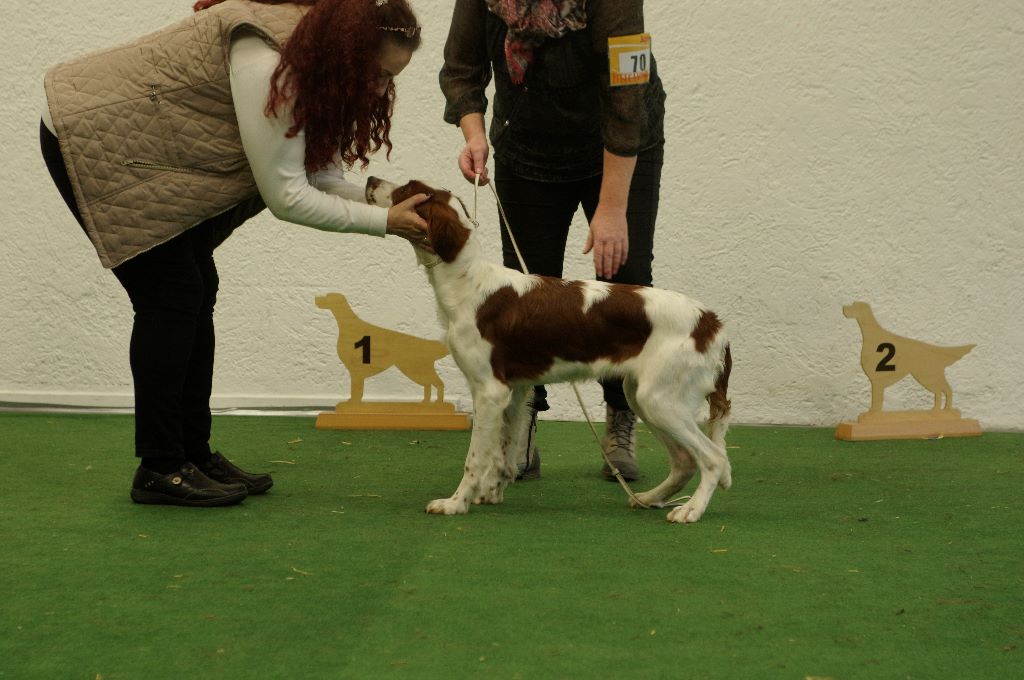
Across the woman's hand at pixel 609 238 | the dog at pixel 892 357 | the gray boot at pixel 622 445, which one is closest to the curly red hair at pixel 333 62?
the woman's hand at pixel 609 238

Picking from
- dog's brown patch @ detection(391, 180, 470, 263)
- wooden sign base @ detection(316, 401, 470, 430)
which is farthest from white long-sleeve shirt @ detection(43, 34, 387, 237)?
wooden sign base @ detection(316, 401, 470, 430)

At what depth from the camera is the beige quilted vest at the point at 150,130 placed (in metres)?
3.08

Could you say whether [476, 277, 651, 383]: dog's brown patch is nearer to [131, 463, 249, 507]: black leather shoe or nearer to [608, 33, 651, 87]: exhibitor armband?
[608, 33, 651, 87]: exhibitor armband

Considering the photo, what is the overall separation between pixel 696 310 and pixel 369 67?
113 centimetres

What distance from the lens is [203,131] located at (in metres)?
3.13

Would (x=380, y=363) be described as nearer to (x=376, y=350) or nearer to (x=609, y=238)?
(x=376, y=350)

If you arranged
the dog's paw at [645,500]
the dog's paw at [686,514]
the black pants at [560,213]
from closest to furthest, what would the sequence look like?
the dog's paw at [686,514] → the dog's paw at [645,500] → the black pants at [560,213]

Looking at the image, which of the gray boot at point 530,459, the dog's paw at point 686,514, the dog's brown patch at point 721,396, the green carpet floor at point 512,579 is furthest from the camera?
the gray boot at point 530,459

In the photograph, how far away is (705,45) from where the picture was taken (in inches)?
214

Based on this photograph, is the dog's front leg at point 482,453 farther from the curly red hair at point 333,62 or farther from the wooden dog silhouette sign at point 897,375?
the wooden dog silhouette sign at point 897,375

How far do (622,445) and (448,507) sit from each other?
863 millimetres

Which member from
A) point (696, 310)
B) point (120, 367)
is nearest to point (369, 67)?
point (696, 310)

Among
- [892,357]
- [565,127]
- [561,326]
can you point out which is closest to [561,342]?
[561,326]

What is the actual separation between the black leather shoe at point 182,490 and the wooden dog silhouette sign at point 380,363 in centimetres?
167
